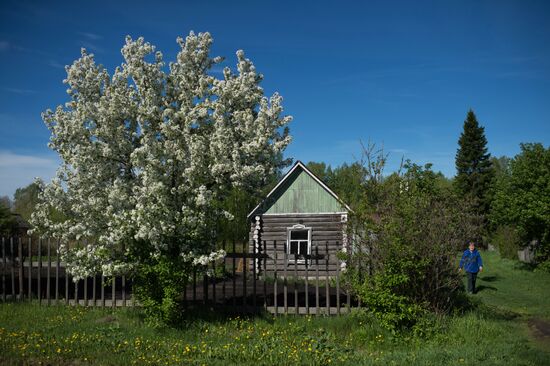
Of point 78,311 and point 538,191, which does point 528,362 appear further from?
point 538,191

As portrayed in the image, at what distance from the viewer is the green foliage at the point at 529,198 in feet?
82.8

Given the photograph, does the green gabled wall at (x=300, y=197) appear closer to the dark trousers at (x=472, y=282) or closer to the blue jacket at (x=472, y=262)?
the dark trousers at (x=472, y=282)

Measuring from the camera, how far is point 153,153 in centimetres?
1068

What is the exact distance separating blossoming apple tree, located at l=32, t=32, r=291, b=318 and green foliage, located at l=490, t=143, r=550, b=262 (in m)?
19.5

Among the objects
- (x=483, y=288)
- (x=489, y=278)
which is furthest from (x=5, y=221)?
(x=489, y=278)

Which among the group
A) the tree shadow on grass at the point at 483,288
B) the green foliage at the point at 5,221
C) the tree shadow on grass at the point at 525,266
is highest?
the green foliage at the point at 5,221

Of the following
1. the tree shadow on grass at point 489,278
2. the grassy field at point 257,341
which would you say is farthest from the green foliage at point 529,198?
the grassy field at point 257,341

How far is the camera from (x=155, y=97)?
11234 millimetres

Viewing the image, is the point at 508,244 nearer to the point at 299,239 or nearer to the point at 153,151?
the point at 299,239

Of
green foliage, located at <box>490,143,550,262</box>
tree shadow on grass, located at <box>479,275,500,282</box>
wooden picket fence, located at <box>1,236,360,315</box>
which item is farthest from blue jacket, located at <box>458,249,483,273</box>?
green foliage, located at <box>490,143,550,262</box>

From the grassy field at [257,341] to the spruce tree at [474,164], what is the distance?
41009 millimetres

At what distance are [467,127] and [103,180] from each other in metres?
50.6

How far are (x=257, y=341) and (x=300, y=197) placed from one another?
1568cm

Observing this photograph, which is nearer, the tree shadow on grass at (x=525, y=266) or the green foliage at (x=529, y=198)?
the green foliage at (x=529, y=198)
